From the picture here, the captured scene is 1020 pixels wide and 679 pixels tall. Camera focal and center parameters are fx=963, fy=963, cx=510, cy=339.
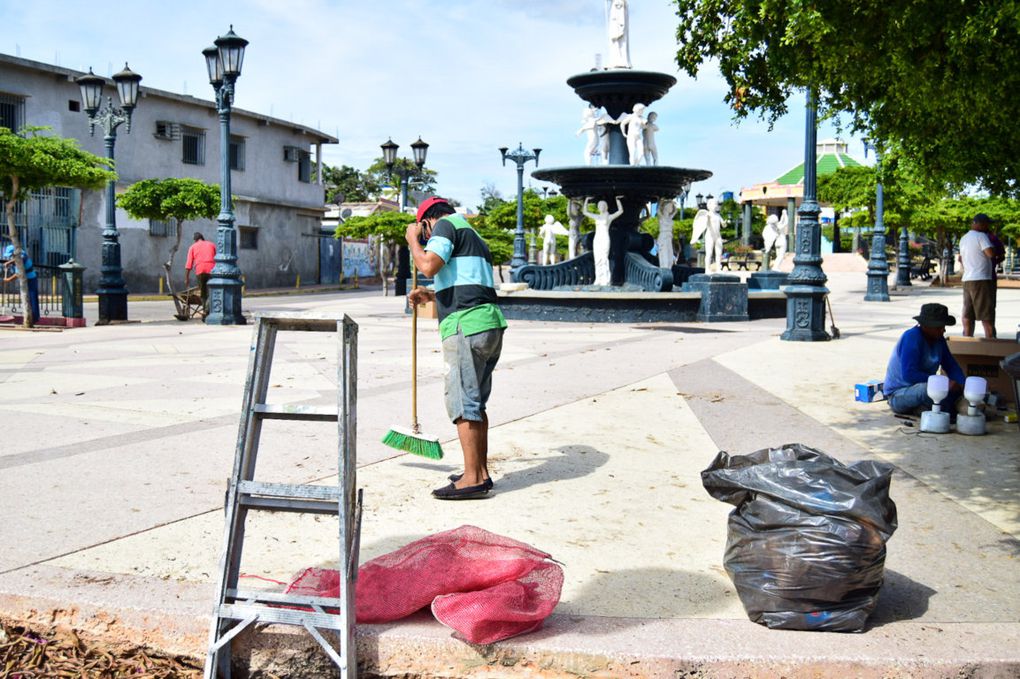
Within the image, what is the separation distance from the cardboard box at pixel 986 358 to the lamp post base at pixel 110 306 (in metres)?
15.1

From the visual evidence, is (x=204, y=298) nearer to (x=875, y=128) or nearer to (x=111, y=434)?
(x=111, y=434)

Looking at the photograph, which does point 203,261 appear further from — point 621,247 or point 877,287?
point 877,287

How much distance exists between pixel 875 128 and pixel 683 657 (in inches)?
172

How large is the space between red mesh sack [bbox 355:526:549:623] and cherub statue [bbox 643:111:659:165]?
19.2 metres

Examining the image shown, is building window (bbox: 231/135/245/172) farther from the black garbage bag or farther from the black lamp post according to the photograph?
the black garbage bag

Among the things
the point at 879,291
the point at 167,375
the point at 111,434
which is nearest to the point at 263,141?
the point at 879,291

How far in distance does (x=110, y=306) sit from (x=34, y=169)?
3.64 meters

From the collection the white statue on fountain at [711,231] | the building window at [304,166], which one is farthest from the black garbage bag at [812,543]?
the building window at [304,166]

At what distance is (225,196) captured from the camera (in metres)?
17.5

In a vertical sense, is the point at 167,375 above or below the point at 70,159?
below

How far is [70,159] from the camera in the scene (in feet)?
52.1

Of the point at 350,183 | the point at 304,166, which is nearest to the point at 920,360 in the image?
the point at 304,166

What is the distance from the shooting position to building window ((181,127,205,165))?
3616cm

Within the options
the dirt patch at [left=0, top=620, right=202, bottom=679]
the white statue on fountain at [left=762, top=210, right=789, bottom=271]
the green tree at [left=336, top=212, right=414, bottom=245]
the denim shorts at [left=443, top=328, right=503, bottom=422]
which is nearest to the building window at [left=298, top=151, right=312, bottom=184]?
the green tree at [left=336, top=212, right=414, bottom=245]
